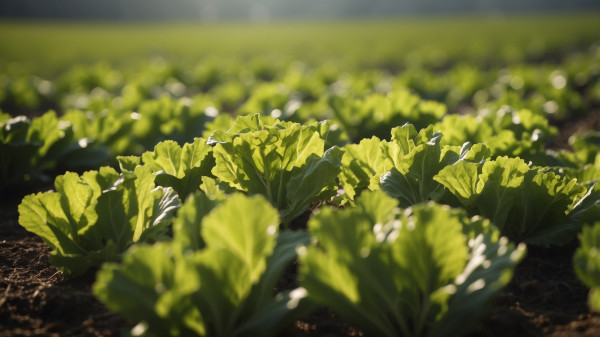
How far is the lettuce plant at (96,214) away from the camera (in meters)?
2.36

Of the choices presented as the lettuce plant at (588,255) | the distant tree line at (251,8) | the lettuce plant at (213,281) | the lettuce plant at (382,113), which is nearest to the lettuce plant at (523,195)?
the lettuce plant at (588,255)

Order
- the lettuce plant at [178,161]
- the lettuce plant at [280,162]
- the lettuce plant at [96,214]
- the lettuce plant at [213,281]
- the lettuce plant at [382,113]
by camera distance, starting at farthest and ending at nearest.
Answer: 1. the lettuce plant at [382,113]
2. the lettuce plant at [178,161]
3. the lettuce plant at [280,162]
4. the lettuce plant at [96,214]
5. the lettuce plant at [213,281]

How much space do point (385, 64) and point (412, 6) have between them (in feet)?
299

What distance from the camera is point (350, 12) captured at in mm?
97750

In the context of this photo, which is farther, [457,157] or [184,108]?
[184,108]

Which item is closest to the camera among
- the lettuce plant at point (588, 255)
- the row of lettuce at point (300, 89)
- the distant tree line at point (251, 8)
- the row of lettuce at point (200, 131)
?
the lettuce plant at point (588, 255)

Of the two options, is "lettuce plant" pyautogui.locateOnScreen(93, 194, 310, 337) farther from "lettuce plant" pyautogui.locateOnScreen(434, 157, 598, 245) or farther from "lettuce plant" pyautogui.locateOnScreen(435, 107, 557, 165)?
"lettuce plant" pyautogui.locateOnScreen(435, 107, 557, 165)

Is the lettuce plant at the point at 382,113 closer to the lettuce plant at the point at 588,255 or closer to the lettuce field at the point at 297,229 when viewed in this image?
the lettuce field at the point at 297,229

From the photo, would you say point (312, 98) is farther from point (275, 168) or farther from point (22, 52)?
point (22, 52)

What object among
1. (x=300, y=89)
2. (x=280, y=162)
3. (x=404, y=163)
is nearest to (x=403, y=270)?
(x=404, y=163)

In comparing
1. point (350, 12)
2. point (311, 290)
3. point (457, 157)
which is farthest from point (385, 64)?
point (350, 12)

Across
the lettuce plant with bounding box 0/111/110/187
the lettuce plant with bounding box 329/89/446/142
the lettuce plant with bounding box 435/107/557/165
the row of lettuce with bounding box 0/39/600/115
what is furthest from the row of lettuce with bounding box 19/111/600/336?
the row of lettuce with bounding box 0/39/600/115

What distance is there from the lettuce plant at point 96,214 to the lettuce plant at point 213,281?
0.60 metres

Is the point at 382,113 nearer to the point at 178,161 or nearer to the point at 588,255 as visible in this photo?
the point at 178,161
